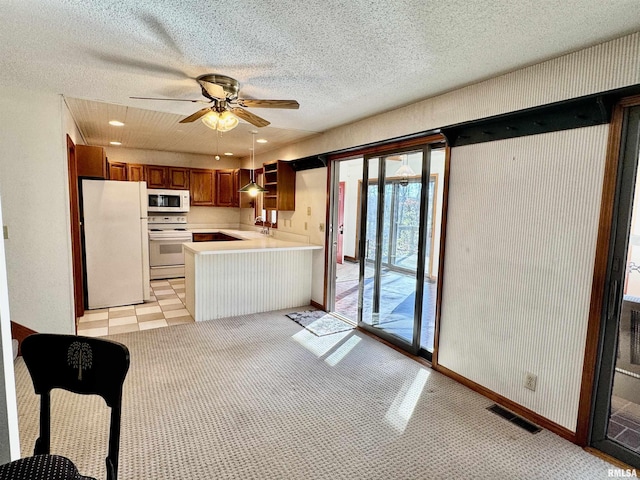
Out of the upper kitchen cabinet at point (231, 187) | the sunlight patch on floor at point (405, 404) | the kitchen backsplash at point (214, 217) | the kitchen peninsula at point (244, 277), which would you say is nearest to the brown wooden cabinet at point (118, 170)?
the kitchen backsplash at point (214, 217)

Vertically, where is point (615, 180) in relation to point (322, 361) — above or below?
above

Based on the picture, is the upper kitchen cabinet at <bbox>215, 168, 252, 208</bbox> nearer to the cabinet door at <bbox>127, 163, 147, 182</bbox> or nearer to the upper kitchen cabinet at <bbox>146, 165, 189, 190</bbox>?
the upper kitchen cabinet at <bbox>146, 165, 189, 190</bbox>

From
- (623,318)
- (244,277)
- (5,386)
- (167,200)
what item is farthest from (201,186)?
(623,318)

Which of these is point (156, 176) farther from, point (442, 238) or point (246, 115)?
point (442, 238)

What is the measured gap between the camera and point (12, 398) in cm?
134

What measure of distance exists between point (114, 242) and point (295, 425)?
3.64m

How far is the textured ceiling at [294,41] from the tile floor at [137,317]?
2.48 metres

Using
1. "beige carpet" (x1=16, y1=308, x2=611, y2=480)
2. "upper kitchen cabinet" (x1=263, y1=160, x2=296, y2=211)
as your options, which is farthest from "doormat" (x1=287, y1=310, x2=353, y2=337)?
"upper kitchen cabinet" (x1=263, y1=160, x2=296, y2=211)

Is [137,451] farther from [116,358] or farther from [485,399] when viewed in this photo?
[485,399]

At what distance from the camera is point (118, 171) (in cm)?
614

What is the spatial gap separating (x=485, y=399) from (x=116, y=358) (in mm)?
2546

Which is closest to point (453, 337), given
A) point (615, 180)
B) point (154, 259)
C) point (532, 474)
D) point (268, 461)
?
point (532, 474)

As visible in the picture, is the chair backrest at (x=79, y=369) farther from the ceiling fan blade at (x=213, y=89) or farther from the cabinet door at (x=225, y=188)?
the cabinet door at (x=225, y=188)

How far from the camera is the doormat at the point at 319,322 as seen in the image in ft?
13.0
